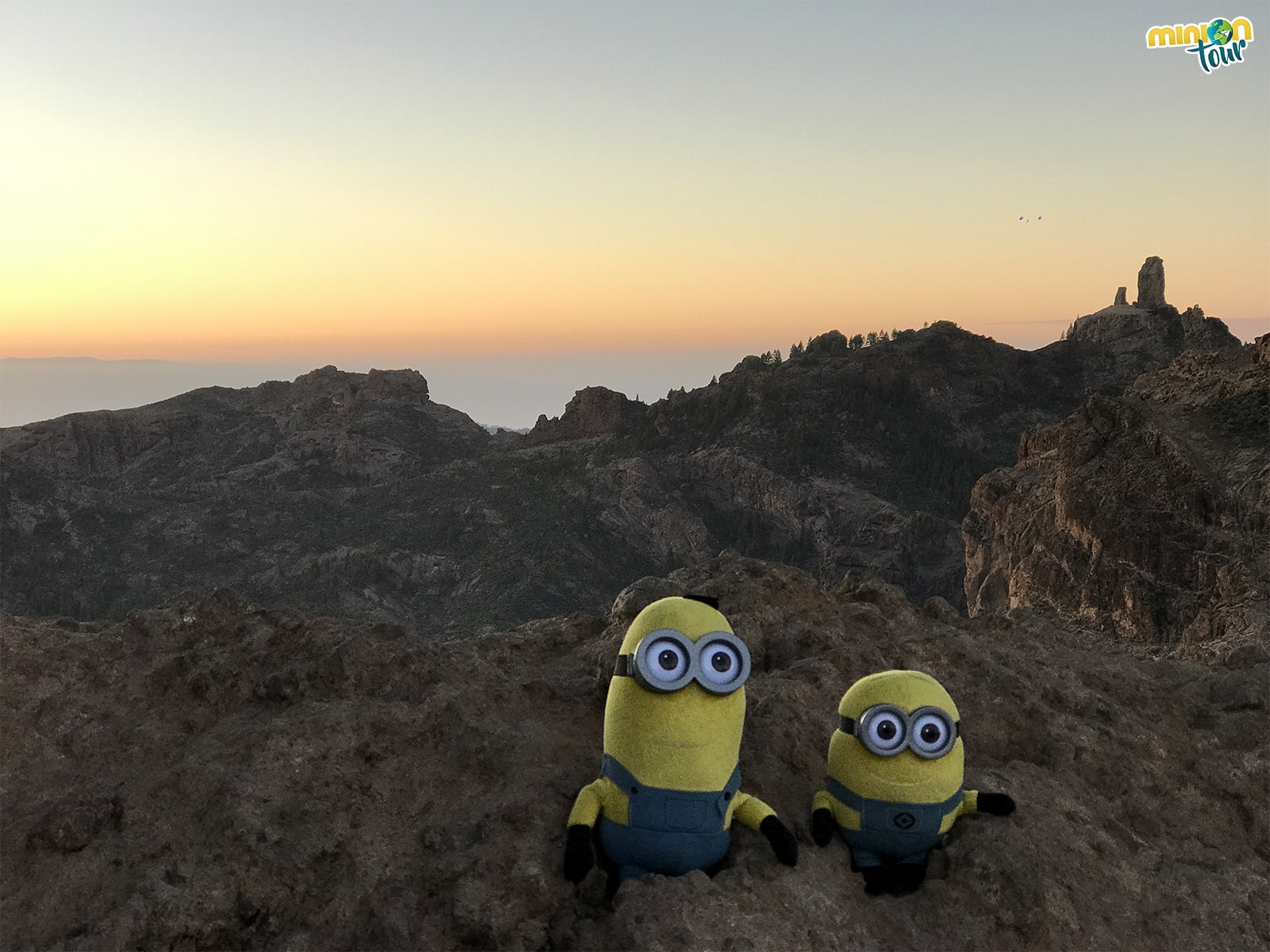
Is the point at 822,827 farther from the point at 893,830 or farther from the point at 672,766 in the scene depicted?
the point at 672,766

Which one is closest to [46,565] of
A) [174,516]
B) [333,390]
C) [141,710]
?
[174,516]

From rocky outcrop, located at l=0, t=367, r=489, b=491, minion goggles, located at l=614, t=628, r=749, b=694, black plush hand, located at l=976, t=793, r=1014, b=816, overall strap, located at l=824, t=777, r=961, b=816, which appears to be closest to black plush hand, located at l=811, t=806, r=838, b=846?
overall strap, located at l=824, t=777, r=961, b=816

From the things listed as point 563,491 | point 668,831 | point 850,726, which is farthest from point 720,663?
point 563,491

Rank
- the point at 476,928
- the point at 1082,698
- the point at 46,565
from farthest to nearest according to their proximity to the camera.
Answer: the point at 46,565 → the point at 1082,698 → the point at 476,928

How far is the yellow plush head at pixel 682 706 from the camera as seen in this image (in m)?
4.20

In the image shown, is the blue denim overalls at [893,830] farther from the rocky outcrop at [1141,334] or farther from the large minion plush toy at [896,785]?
the rocky outcrop at [1141,334]

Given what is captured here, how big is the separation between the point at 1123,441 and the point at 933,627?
493 inches

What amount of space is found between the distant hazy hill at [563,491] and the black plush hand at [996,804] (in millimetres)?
41739

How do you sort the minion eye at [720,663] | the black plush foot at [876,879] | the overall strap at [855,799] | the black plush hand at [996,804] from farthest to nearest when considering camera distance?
the black plush hand at [996,804] → the overall strap at [855,799] → the black plush foot at [876,879] → the minion eye at [720,663]

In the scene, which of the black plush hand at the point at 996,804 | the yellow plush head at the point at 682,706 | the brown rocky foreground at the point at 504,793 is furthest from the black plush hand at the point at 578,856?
the black plush hand at the point at 996,804

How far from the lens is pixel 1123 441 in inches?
674

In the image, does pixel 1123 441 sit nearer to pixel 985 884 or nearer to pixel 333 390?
pixel 985 884

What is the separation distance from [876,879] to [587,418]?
2696 inches

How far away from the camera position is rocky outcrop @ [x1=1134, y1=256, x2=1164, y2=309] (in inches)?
2717
